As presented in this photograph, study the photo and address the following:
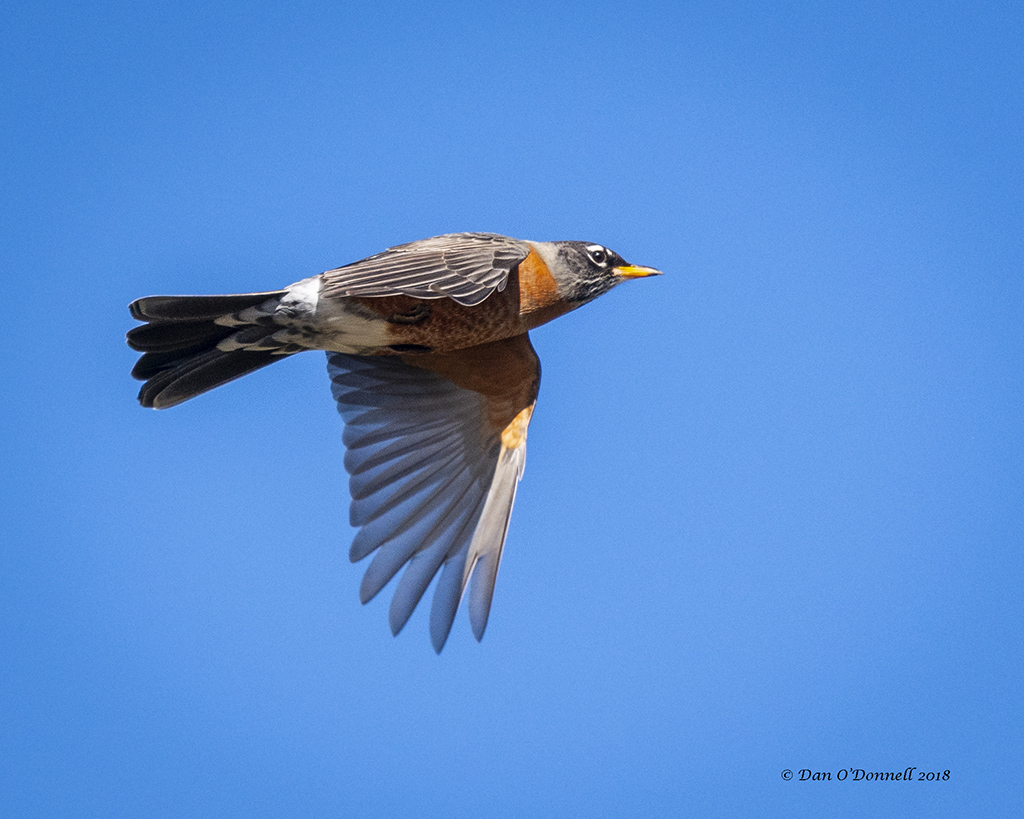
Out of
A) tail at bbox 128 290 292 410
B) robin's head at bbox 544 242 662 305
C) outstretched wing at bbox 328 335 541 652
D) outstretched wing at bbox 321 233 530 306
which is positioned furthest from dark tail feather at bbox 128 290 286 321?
robin's head at bbox 544 242 662 305

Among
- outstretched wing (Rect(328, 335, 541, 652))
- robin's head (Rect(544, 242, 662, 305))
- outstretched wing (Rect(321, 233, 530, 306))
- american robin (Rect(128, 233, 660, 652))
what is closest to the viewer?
outstretched wing (Rect(321, 233, 530, 306))

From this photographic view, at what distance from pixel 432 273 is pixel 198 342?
4.65ft

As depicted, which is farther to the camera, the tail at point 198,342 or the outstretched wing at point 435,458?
the outstretched wing at point 435,458

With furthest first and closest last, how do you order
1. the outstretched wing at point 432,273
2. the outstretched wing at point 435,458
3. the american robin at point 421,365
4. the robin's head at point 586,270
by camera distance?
the robin's head at point 586,270 → the outstretched wing at point 435,458 → the american robin at point 421,365 → the outstretched wing at point 432,273

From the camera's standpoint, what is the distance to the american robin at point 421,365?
15.7 ft

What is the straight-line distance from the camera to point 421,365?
224 inches

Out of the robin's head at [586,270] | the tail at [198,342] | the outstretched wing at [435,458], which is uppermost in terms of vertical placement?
the robin's head at [586,270]

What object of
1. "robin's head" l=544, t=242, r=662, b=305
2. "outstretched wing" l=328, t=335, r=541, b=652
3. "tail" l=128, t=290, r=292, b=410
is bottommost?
"outstretched wing" l=328, t=335, r=541, b=652

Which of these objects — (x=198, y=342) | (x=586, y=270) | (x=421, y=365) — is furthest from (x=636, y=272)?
(x=198, y=342)

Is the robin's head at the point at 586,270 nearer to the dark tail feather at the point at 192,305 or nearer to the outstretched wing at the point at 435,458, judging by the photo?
the outstretched wing at the point at 435,458

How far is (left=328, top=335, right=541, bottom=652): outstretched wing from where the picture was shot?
5137 mm

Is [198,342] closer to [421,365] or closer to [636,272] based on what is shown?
[421,365]

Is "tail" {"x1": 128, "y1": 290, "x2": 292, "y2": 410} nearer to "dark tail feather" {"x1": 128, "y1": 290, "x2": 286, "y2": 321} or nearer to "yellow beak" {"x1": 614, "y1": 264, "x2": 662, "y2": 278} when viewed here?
"dark tail feather" {"x1": 128, "y1": 290, "x2": 286, "y2": 321}

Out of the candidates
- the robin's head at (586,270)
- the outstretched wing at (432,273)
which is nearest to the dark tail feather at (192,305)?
the outstretched wing at (432,273)
